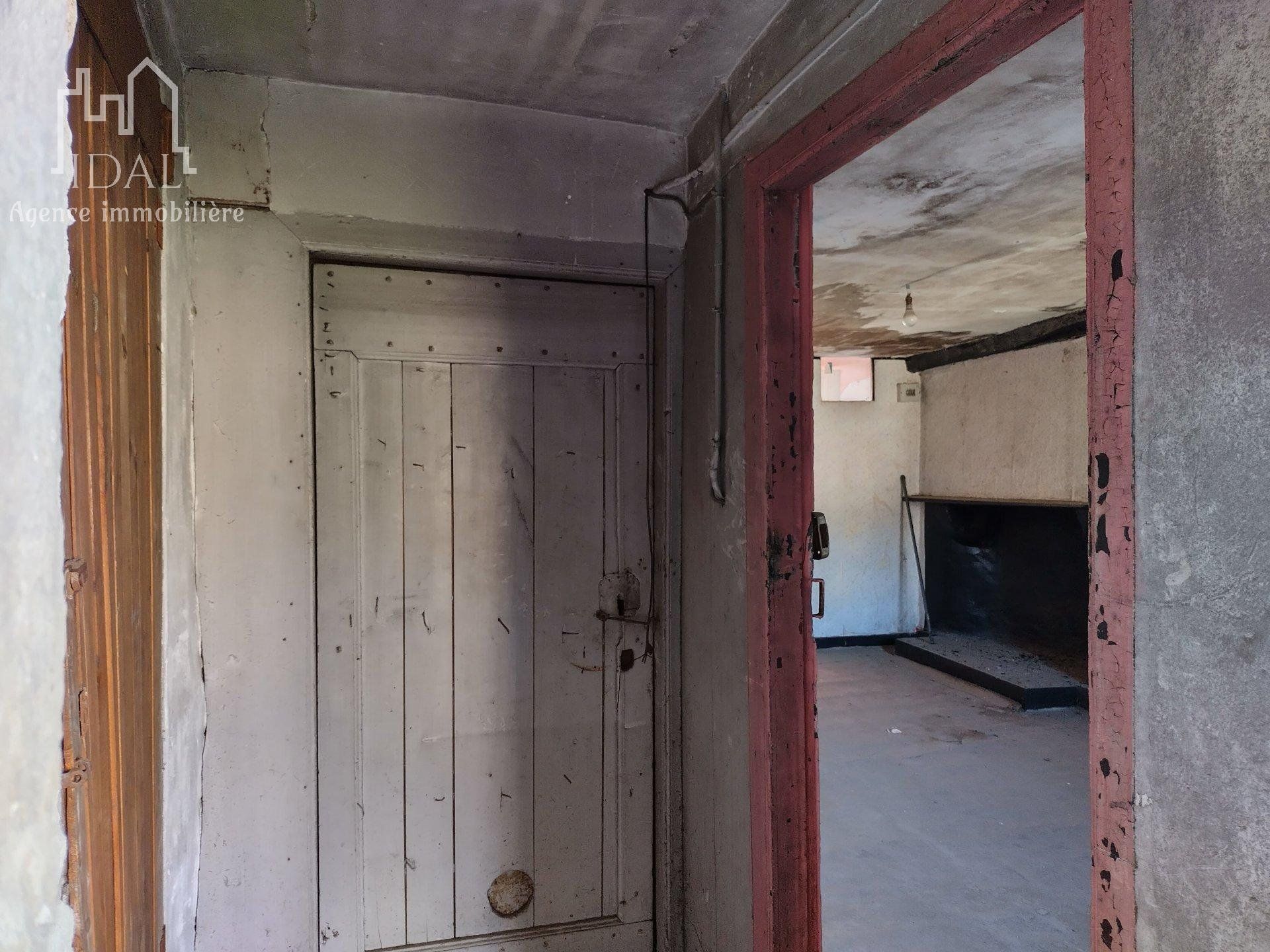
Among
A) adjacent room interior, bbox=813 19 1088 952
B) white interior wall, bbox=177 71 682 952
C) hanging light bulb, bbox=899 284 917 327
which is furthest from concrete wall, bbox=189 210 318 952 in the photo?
hanging light bulb, bbox=899 284 917 327

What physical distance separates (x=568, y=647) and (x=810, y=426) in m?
1.03

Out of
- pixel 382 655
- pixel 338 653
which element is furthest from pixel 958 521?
pixel 338 653

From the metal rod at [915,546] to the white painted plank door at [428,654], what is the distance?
5.40 metres

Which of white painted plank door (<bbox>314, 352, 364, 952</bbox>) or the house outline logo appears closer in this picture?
the house outline logo

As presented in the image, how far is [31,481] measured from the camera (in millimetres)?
754

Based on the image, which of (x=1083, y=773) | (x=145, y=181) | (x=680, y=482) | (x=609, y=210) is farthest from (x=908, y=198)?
(x=1083, y=773)

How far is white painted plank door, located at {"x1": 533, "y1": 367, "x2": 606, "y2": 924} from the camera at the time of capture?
2221 mm

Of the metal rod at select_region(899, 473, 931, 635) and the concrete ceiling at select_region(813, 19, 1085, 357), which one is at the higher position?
the concrete ceiling at select_region(813, 19, 1085, 357)

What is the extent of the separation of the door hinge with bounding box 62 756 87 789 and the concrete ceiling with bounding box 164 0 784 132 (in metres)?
1.53

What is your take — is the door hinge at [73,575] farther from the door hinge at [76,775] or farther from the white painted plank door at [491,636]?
the white painted plank door at [491,636]

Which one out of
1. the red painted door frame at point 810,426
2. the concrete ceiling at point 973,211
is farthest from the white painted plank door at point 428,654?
the concrete ceiling at point 973,211

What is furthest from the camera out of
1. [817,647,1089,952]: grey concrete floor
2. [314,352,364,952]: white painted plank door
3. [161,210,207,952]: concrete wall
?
[817,647,1089,952]: grey concrete floor

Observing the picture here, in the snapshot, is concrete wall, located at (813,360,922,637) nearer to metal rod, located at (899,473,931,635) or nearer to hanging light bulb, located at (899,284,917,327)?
metal rod, located at (899,473,931,635)

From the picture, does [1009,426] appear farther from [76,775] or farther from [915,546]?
[76,775]
